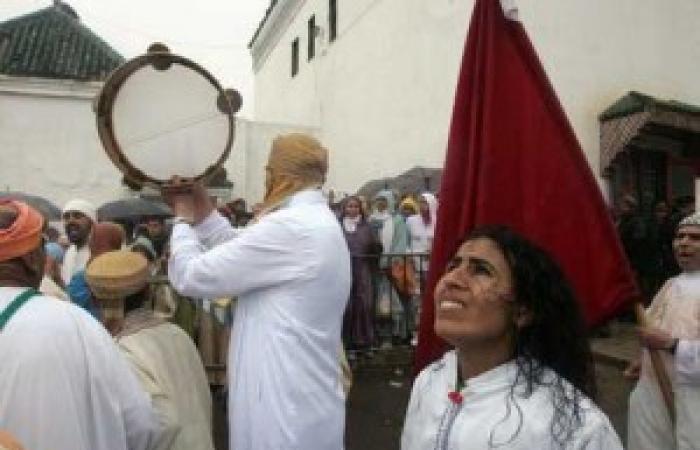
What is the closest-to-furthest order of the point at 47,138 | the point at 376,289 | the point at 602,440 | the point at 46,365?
the point at 602,440, the point at 46,365, the point at 376,289, the point at 47,138

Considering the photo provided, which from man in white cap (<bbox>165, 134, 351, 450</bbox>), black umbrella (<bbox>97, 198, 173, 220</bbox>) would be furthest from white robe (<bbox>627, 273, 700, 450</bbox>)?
black umbrella (<bbox>97, 198, 173, 220</bbox>)

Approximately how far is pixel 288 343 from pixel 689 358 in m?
1.75

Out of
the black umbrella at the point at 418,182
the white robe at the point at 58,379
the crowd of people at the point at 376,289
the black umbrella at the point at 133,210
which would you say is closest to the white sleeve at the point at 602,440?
the white robe at the point at 58,379

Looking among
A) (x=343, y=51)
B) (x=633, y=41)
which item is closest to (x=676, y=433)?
(x=633, y=41)

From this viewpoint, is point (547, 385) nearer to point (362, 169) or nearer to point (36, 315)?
point (36, 315)

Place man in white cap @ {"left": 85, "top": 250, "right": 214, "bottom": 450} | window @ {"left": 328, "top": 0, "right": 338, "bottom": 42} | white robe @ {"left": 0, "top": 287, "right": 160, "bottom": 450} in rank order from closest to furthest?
white robe @ {"left": 0, "top": 287, "right": 160, "bottom": 450}
man in white cap @ {"left": 85, "top": 250, "right": 214, "bottom": 450}
window @ {"left": 328, "top": 0, "right": 338, "bottom": 42}

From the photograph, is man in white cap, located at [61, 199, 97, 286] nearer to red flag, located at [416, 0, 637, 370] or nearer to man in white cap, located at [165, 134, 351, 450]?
man in white cap, located at [165, 134, 351, 450]

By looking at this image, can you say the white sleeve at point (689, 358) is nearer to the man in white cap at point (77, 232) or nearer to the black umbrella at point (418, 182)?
the man in white cap at point (77, 232)

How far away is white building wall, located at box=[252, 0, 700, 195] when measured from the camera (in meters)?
13.2

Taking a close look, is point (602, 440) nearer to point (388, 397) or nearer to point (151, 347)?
point (151, 347)

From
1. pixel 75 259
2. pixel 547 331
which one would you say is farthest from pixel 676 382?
pixel 75 259

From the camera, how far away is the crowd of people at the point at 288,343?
202 centimetres

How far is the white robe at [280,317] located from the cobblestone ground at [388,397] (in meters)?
3.41

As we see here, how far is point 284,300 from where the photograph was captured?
3.18 m
